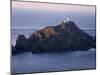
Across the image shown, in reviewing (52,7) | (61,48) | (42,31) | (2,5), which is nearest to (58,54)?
(61,48)

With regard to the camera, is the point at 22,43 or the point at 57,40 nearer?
the point at 22,43

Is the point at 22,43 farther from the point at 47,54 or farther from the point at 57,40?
the point at 57,40

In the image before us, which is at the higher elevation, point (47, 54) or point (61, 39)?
point (61, 39)

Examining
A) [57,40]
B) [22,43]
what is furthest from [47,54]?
[22,43]
